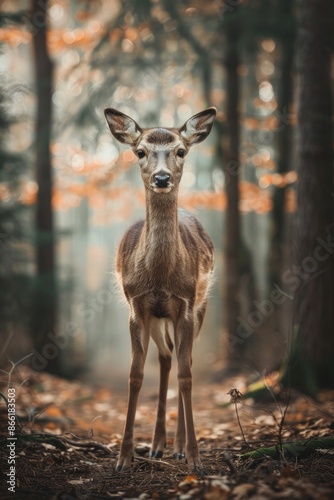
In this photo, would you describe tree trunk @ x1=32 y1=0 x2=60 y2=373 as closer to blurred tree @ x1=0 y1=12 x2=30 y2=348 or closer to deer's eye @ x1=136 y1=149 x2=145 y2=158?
blurred tree @ x1=0 y1=12 x2=30 y2=348

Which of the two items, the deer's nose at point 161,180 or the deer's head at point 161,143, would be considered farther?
the deer's head at point 161,143

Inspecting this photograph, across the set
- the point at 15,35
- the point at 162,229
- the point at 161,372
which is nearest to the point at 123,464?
the point at 161,372

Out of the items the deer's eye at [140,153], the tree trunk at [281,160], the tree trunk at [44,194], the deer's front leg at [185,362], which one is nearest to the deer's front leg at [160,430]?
the deer's front leg at [185,362]

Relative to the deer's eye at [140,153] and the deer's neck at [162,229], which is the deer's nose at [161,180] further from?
the deer's eye at [140,153]

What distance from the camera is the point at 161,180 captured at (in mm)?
5309

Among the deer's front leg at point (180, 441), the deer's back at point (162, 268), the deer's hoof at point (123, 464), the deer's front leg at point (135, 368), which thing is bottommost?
the deer's hoof at point (123, 464)

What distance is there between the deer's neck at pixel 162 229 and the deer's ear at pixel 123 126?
0.69 meters

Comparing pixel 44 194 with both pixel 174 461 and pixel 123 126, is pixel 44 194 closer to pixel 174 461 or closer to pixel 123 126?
pixel 123 126

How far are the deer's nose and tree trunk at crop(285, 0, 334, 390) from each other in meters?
3.60

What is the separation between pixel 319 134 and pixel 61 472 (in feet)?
18.7

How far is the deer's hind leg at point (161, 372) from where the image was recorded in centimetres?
599

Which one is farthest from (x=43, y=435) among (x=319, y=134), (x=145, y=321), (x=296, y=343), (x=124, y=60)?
(x=124, y=60)

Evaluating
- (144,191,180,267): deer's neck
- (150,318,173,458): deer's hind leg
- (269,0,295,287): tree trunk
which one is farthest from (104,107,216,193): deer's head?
(269,0,295,287): tree trunk

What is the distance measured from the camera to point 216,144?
44.7 ft
